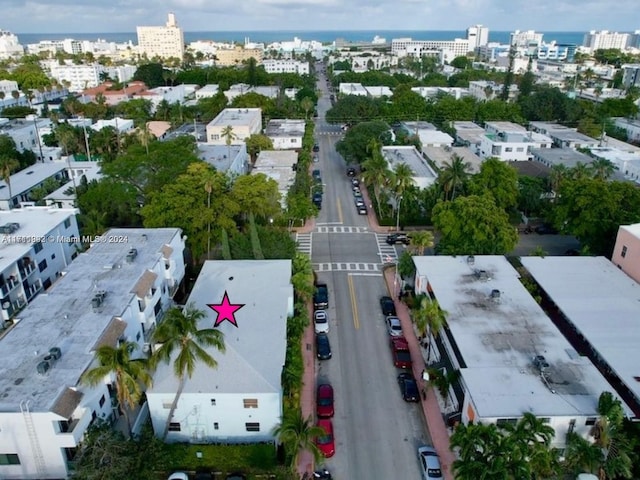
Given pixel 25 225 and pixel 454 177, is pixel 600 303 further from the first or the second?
pixel 25 225

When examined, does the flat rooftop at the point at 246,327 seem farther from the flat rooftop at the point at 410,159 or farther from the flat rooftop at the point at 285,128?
the flat rooftop at the point at 285,128

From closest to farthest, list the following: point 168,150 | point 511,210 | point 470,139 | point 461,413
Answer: point 461,413, point 168,150, point 511,210, point 470,139

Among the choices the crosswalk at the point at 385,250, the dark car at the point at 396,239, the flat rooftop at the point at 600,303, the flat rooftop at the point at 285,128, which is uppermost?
the flat rooftop at the point at 285,128

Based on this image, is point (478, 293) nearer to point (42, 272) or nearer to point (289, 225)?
point (289, 225)

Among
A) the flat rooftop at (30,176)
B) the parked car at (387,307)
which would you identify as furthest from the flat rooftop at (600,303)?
the flat rooftop at (30,176)

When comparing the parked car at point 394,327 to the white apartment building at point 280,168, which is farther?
the white apartment building at point 280,168

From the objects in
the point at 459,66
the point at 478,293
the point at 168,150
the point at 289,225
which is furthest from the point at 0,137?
the point at 459,66

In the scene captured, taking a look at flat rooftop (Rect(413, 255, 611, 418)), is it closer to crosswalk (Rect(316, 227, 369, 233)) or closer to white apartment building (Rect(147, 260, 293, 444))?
white apartment building (Rect(147, 260, 293, 444))
